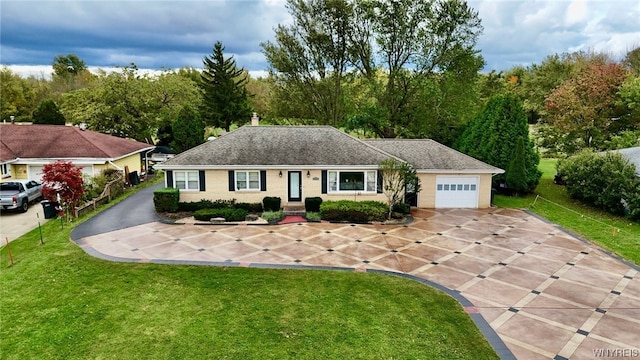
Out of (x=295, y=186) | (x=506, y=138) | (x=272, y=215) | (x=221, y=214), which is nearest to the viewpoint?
(x=221, y=214)

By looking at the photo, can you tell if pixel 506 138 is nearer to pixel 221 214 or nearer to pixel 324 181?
pixel 324 181

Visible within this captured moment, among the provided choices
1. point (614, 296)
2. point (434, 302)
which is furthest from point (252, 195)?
point (614, 296)

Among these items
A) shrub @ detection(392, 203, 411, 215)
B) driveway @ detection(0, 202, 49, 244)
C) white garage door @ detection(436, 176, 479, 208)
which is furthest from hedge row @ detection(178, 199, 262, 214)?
white garage door @ detection(436, 176, 479, 208)

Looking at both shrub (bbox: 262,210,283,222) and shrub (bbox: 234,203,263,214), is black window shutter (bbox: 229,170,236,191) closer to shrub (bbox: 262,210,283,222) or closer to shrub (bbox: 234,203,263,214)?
shrub (bbox: 234,203,263,214)

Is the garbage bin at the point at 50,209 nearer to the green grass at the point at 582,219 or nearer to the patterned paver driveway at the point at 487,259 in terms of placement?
the patterned paver driveway at the point at 487,259

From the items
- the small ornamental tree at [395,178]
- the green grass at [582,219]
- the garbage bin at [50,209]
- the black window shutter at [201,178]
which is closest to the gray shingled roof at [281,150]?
the black window shutter at [201,178]

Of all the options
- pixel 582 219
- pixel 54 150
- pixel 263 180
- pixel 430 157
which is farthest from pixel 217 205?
pixel 582 219

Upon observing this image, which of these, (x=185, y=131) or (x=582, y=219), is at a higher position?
(x=185, y=131)
